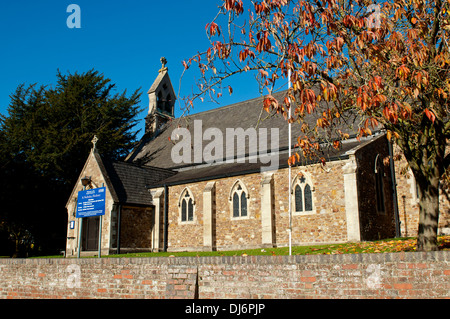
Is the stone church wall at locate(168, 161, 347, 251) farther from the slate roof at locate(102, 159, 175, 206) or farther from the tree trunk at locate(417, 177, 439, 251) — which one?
the tree trunk at locate(417, 177, 439, 251)

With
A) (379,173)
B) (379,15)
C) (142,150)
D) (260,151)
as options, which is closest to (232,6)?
(379,15)

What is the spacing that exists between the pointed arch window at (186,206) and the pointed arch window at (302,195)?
244 inches

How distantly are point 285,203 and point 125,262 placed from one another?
11.5 metres

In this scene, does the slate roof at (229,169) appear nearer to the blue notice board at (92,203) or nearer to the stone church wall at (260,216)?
the stone church wall at (260,216)

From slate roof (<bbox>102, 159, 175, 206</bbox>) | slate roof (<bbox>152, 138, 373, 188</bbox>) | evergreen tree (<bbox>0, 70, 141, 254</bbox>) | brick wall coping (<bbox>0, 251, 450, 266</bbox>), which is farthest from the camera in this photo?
evergreen tree (<bbox>0, 70, 141, 254</bbox>)

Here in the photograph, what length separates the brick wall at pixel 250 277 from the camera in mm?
6125

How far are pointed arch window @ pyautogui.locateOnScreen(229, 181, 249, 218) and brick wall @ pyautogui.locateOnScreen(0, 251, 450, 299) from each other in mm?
11594

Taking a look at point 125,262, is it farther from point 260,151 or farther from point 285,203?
point 260,151

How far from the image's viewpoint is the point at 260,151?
75.3ft

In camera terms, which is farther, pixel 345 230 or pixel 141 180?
pixel 141 180

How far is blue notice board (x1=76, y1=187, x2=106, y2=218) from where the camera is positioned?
16547 mm
